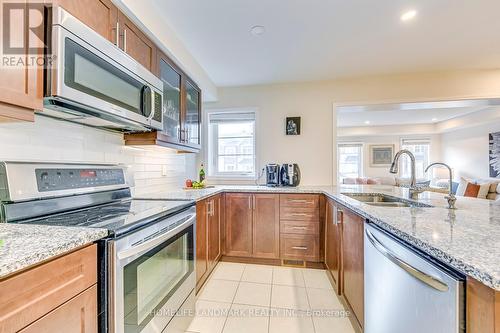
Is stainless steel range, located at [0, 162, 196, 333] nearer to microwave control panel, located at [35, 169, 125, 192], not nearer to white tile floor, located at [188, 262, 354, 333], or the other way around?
microwave control panel, located at [35, 169, 125, 192]

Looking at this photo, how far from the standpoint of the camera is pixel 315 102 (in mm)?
3354

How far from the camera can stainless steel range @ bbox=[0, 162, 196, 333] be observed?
94 cm

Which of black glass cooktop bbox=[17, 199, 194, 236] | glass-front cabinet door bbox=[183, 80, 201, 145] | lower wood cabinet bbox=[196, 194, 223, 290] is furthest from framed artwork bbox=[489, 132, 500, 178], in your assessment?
black glass cooktop bbox=[17, 199, 194, 236]

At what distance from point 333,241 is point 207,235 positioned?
1.19 metres

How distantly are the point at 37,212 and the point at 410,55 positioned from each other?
349cm

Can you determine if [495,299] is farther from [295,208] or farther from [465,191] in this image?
[465,191]

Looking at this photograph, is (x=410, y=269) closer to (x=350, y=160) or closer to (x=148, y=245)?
(x=148, y=245)

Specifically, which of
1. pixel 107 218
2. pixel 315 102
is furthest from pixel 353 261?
pixel 315 102

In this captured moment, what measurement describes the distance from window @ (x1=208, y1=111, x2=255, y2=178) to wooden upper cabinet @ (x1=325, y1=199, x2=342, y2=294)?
56.3 inches

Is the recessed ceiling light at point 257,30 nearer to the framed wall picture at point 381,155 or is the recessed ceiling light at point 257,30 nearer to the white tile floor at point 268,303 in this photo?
the white tile floor at point 268,303

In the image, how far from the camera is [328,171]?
3.31 metres

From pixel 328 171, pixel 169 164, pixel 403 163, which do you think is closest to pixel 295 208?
pixel 328 171

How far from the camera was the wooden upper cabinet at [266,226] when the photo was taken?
2688 millimetres

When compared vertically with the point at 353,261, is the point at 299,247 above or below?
below
